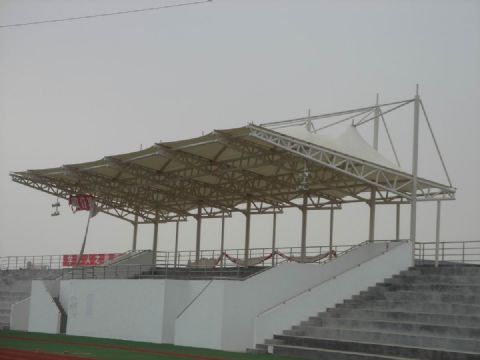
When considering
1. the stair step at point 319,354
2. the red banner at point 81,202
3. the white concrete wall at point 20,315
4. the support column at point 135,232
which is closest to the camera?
the stair step at point 319,354

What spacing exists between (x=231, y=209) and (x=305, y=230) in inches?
216

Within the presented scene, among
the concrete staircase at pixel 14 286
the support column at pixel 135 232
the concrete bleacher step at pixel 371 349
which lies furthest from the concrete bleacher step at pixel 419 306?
the support column at pixel 135 232

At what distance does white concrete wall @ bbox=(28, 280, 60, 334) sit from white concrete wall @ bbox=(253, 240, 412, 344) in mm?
12460

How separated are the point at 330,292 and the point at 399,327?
4.26m

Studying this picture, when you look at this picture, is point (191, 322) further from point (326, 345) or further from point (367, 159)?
point (367, 159)

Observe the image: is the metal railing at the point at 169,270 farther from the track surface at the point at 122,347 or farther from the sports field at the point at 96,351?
the sports field at the point at 96,351

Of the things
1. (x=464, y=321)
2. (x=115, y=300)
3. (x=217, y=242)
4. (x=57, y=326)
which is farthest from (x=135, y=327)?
(x=217, y=242)

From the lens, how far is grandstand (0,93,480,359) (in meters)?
23.0

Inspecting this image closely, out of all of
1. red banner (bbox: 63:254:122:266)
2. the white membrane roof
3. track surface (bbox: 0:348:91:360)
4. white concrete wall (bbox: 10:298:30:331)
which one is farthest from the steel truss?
red banner (bbox: 63:254:122:266)

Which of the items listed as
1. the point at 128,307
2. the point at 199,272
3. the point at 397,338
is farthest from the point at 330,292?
the point at 199,272

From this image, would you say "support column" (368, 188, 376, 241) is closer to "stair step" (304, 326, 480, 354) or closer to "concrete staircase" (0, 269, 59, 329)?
"stair step" (304, 326, 480, 354)

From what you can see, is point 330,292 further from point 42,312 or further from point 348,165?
point 42,312

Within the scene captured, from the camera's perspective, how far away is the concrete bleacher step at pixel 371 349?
1927 cm

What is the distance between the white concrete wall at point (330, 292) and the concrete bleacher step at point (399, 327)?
1.60 ft
